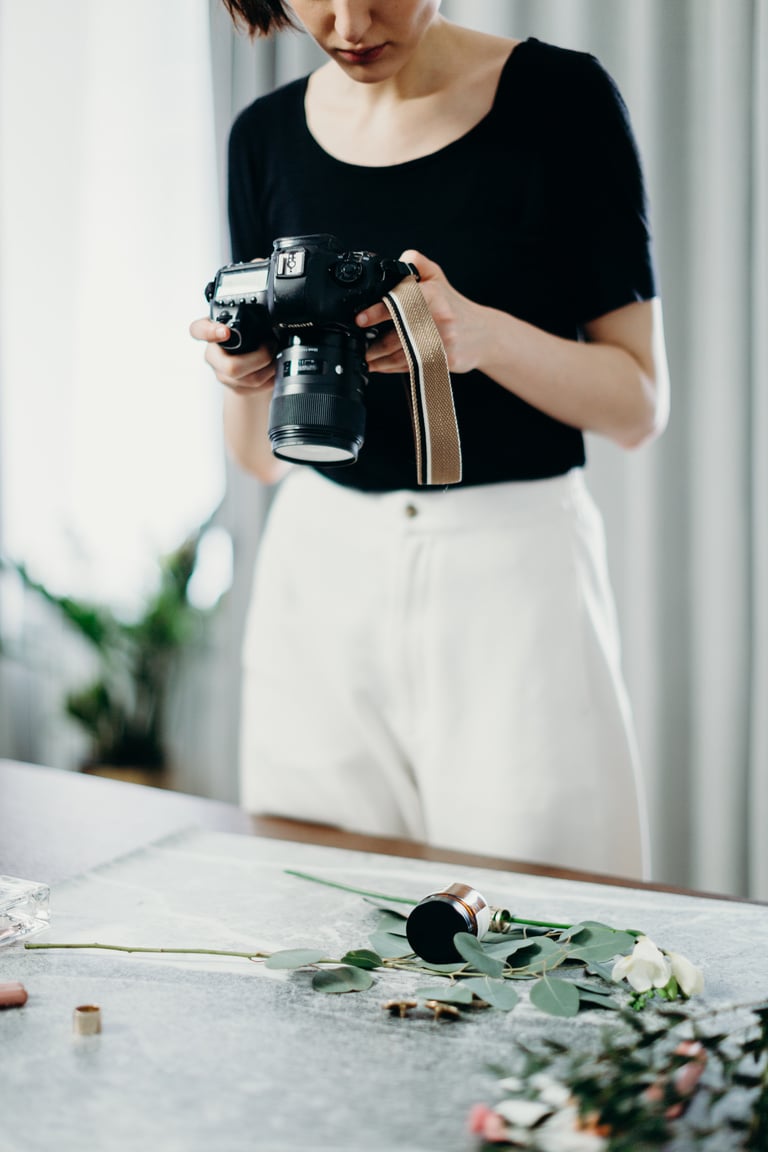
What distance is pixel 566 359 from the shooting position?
2.71 ft

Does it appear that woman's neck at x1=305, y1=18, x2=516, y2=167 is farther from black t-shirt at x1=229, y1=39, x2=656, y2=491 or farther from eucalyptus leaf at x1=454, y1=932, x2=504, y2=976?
eucalyptus leaf at x1=454, y1=932, x2=504, y2=976

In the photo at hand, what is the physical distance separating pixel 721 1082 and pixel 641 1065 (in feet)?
0.19

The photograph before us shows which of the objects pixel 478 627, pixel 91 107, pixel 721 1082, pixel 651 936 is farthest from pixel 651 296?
pixel 91 107

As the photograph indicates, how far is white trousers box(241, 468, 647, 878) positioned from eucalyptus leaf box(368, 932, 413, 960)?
0.26 meters

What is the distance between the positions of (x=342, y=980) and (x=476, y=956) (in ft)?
0.23

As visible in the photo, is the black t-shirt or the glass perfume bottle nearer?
the glass perfume bottle

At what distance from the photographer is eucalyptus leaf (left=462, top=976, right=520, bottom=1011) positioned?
0.53 meters

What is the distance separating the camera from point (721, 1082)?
18.4 inches

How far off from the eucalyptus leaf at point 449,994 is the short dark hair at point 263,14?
0.73 m

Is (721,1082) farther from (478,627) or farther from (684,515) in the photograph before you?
(684,515)

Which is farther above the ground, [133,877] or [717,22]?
[717,22]

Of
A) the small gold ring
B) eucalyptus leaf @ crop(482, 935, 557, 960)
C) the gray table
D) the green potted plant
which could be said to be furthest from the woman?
the green potted plant

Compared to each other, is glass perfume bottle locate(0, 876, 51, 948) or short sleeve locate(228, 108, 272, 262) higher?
short sleeve locate(228, 108, 272, 262)

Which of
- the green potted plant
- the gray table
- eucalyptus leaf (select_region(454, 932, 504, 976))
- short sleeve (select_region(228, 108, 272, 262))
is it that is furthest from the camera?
the green potted plant
